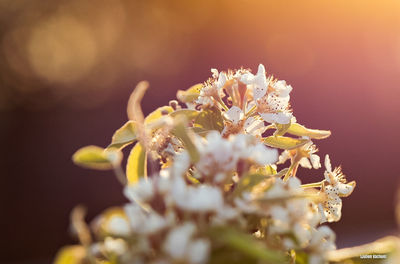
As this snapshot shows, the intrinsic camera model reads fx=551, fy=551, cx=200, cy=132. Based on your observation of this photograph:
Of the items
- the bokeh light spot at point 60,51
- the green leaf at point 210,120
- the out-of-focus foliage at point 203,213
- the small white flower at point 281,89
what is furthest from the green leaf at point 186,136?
the bokeh light spot at point 60,51

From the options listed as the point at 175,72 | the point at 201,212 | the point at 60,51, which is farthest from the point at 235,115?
the point at 60,51

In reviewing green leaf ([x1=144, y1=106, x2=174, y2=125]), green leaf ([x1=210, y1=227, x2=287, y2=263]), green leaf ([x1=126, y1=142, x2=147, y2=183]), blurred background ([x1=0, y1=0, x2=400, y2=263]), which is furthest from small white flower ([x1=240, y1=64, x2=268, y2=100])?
blurred background ([x1=0, y1=0, x2=400, y2=263])

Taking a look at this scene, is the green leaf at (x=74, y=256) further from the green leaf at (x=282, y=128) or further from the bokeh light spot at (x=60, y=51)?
the bokeh light spot at (x=60, y=51)

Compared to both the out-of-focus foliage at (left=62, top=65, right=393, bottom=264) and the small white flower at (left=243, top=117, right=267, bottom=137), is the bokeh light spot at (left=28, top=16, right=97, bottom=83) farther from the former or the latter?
the out-of-focus foliage at (left=62, top=65, right=393, bottom=264)

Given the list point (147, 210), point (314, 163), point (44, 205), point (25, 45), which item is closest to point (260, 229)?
point (147, 210)

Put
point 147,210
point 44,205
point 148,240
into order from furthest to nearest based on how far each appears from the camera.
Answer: point 44,205
point 147,210
point 148,240

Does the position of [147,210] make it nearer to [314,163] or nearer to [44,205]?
[314,163]

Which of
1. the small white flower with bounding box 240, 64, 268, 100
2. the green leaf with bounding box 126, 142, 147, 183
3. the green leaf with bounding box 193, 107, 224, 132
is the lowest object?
the green leaf with bounding box 126, 142, 147, 183

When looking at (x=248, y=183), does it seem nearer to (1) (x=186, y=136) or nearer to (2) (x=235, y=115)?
(1) (x=186, y=136)
